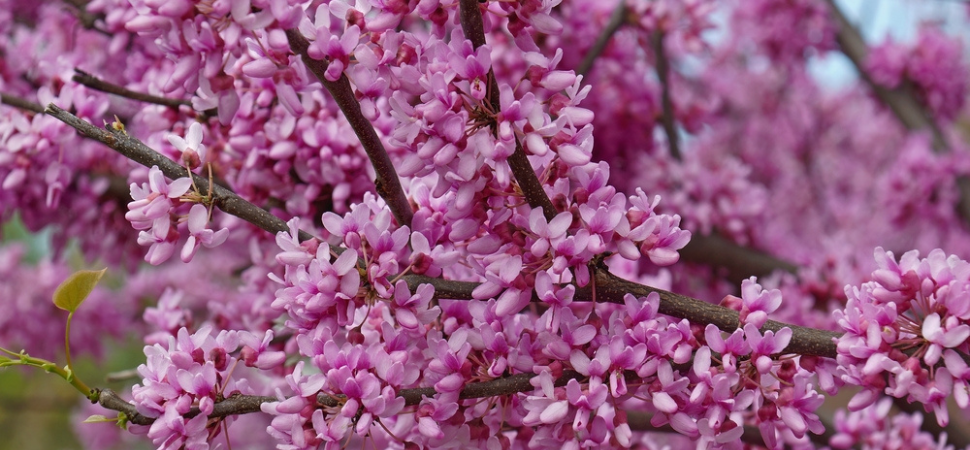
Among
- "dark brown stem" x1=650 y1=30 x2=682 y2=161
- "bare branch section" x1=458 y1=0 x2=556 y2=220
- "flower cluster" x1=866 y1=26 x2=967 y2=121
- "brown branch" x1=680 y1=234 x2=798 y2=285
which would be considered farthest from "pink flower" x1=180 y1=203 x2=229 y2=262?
"flower cluster" x1=866 y1=26 x2=967 y2=121

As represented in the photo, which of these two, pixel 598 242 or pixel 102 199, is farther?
pixel 102 199

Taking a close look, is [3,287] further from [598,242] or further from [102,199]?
[598,242]

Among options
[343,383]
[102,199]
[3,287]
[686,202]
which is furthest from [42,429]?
[343,383]

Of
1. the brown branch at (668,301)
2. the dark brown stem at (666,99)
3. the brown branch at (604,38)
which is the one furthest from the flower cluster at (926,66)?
the brown branch at (668,301)

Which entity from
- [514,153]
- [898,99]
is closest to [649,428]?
[514,153]

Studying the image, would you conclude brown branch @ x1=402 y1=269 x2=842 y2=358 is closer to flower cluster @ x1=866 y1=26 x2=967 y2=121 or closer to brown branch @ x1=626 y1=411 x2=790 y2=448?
brown branch @ x1=626 y1=411 x2=790 y2=448

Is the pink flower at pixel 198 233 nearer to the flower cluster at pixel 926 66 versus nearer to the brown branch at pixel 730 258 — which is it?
the brown branch at pixel 730 258

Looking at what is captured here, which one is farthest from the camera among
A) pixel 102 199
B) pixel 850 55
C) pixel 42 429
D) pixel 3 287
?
pixel 42 429
